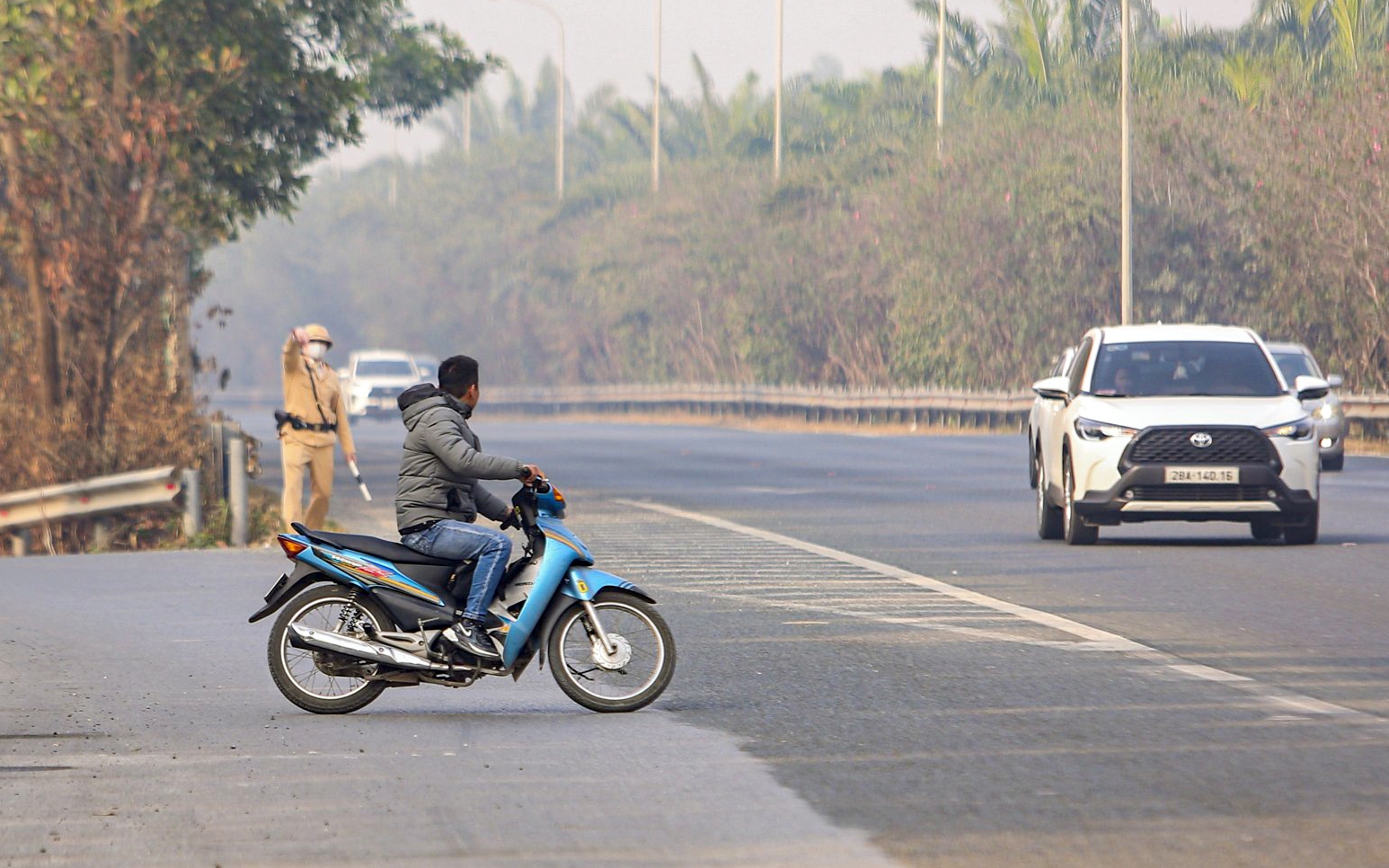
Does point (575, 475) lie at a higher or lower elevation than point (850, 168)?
lower

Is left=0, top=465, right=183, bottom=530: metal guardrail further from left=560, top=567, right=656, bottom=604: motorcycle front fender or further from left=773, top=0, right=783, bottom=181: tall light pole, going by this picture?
left=773, top=0, right=783, bottom=181: tall light pole

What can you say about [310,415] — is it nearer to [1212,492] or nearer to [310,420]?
[310,420]

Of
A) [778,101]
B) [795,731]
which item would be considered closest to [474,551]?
[795,731]

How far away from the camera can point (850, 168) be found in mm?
65250

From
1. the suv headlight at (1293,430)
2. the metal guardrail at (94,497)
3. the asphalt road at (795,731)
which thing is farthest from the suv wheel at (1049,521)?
the metal guardrail at (94,497)

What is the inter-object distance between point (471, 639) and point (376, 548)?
0.58m

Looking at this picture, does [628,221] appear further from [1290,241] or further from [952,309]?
[1290,241]

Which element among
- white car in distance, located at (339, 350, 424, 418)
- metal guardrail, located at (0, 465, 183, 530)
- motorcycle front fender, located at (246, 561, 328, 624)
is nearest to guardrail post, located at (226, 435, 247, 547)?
metal guardrail, located at (0, 465, 183, 530)

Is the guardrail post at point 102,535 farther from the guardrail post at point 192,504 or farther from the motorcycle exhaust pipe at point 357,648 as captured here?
the motorcycle exhaust pipe at point 357,648

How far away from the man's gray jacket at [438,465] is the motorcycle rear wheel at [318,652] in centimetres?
42

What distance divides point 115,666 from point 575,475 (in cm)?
1881

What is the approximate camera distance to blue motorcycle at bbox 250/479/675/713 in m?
10.1

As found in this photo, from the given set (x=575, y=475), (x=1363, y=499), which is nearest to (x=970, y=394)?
(x=575, y=475)

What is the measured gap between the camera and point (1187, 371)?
1903 centimetres
